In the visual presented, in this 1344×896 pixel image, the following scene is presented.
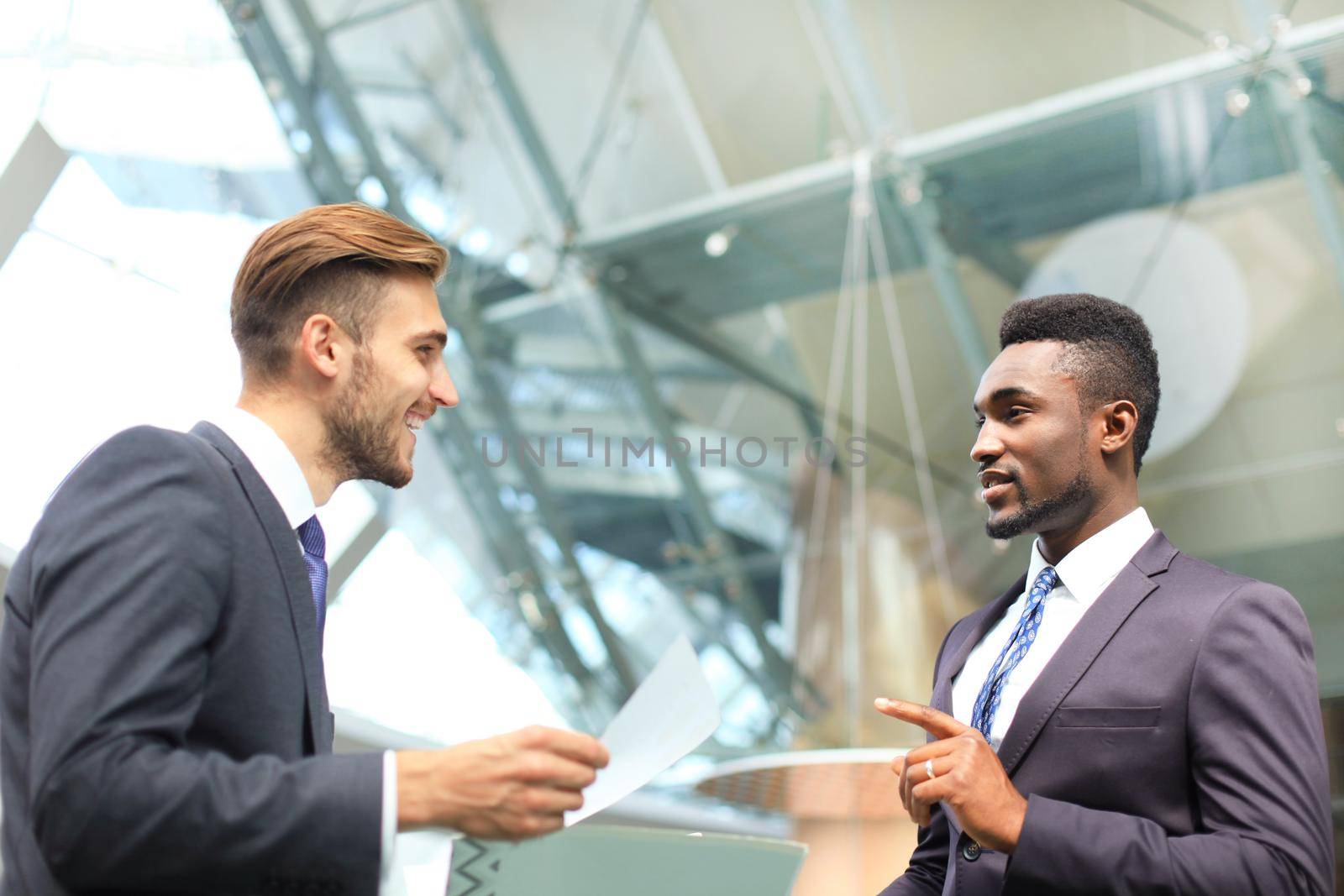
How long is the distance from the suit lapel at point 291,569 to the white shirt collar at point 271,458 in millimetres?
56

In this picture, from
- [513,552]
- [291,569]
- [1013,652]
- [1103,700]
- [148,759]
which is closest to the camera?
[148,759]

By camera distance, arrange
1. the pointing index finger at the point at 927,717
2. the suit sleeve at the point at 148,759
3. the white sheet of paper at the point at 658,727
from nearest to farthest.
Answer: the suit sleeve at the point at 148,759 → the white sheet of paper at the point at 658,727 → the pointing index finger at the point at 927,717

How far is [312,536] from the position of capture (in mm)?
2000

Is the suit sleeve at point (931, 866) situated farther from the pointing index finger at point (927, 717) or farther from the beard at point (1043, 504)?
the beard at point (1043, 504)

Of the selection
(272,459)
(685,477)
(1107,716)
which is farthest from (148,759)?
(685,477)

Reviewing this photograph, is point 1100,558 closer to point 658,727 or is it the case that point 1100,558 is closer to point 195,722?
point 658,727

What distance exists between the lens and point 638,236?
8984 mm

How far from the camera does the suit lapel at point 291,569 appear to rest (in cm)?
173

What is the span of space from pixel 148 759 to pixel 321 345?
2.39 ft

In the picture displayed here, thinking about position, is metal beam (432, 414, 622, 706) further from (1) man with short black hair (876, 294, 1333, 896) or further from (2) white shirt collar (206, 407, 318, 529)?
(2) white shirt collar (206, 407, 318, 529)

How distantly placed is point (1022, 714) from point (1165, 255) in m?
6.22

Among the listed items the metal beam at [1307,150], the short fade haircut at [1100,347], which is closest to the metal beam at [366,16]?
the metal beam at [1307,150]

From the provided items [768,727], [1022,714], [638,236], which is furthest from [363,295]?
[768,727]

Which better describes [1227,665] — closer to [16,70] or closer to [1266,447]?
[1266,447]
